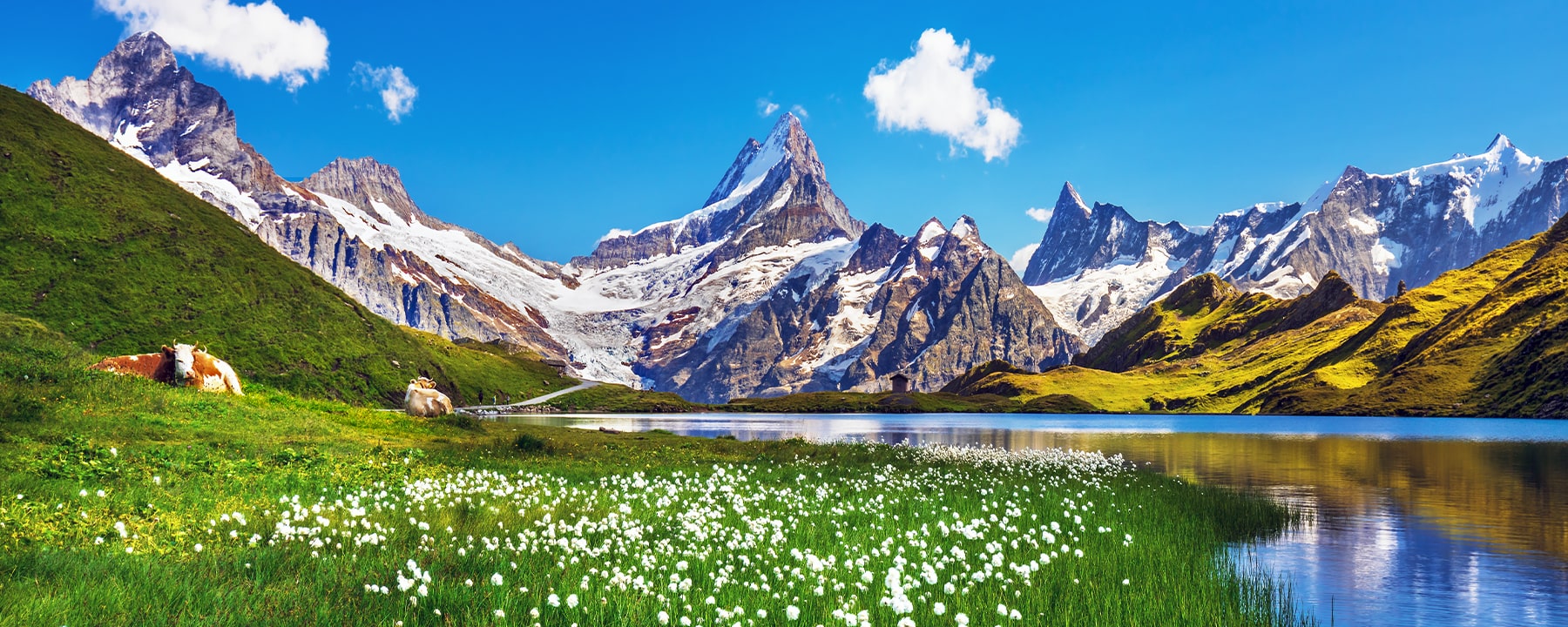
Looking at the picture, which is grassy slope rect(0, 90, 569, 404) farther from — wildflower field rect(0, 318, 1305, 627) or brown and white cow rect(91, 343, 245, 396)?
wildflower field rect(0, 318, 1305, 627)

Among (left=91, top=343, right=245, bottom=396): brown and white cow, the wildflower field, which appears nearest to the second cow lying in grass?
(left=91, top=343, right=245, bottom=396): brown and white cow

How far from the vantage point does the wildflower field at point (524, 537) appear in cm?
1123

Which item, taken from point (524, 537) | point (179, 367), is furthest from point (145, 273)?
point (524, 537)

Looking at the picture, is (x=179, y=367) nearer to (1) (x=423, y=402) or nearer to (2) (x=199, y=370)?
(2) (x=199, y=370)

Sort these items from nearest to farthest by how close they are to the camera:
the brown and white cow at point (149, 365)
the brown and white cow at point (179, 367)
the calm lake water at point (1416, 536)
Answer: the calm lake water at point (1416, 536) → the brown and white cow at point (149, 365) → the brown and white cow at point (179, 367)

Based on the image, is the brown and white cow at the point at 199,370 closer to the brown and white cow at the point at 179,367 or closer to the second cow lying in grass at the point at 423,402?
the brown and white cow at the point at 179,367

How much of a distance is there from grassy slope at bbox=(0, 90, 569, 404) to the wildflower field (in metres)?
81.3

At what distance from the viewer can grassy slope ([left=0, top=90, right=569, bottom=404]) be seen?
321ft

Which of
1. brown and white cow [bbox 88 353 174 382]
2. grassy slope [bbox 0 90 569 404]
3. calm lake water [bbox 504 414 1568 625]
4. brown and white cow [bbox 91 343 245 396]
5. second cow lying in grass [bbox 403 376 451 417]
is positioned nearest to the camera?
calm lake water [bbox 504 414 1568 625]

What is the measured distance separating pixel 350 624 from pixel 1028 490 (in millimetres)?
23013

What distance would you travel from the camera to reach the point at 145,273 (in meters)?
111

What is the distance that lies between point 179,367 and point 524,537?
139 ft

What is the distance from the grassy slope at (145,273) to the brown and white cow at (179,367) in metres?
56.3

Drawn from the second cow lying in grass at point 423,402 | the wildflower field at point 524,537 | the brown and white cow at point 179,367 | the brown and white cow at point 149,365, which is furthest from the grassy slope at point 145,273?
the wildflower field at point 524,537
